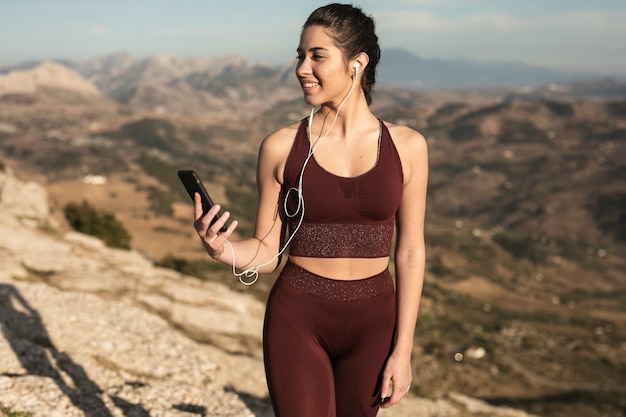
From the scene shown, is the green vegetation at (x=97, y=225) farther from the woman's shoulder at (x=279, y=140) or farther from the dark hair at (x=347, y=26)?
the dark hair at (x=347, y=26)

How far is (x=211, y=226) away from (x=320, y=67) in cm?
111

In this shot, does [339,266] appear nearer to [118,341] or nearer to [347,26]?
[347,26]

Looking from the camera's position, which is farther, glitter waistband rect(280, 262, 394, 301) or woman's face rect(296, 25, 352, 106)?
glitter waistband rect(280, 262, 394, 301)

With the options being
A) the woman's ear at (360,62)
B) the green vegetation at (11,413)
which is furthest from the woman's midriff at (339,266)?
the green vegetation at (11,413)

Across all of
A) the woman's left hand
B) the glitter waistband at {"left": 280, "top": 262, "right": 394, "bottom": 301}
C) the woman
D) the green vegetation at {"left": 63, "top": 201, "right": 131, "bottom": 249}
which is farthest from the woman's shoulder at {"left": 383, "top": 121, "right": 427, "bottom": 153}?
the green vegetation at {"left": 63, "top": 201, "right": 131, "bottom": 249}

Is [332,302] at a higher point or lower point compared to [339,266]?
lower

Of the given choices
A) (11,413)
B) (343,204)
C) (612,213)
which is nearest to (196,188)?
(343,204)

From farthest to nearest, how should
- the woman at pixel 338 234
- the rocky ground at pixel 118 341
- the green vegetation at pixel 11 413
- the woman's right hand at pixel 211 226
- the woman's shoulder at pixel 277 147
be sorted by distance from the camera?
the rocky ground at pixel 118 341 < the green vegetation at pixel 11 413 < the woman's shoulder at pixel 277 147 < the woman at pixel 338 234 < the woman's right hand at pixel 211 226

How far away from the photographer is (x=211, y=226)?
3.09 m

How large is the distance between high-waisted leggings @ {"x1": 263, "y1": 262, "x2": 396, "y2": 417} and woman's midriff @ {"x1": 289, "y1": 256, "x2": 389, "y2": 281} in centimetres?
3

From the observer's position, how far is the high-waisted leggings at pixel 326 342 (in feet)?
10.7

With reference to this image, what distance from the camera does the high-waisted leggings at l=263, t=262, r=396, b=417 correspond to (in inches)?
128

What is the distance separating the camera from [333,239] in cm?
328

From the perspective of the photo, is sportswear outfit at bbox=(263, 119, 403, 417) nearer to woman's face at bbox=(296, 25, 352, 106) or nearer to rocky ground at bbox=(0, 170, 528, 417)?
woman's face at bbox=(296, 25, 352, 106)
